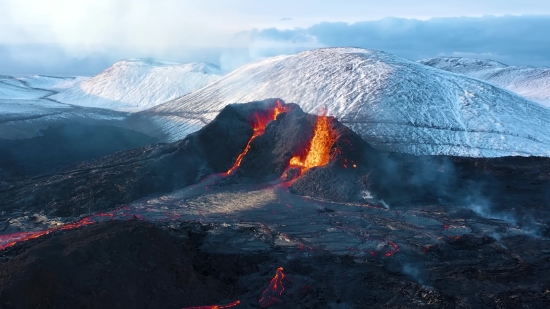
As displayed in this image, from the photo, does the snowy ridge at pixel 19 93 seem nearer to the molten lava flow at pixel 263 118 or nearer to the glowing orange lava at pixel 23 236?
the molten lava flow at pixel 263 118

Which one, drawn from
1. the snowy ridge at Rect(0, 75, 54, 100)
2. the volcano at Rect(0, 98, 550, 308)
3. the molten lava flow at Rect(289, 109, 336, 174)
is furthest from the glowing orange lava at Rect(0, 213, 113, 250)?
the snowy ridge at Rect(0, 75, 54, 100)

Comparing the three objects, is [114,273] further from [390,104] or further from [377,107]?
[390,104]

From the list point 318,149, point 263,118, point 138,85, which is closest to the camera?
point 318,149

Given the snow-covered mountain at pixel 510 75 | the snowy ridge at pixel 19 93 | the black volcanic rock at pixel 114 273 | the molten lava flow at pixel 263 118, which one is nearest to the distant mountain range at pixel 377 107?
the molten lava flow at pixel 263 118

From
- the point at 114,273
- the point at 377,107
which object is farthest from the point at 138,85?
the point at 114,273

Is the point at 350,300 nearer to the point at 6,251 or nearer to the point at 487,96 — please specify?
the point at 6,251

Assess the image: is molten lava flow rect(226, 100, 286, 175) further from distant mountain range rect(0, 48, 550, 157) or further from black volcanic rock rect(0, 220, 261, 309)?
black volcanic rock rect(0, 220, 261, 309)
